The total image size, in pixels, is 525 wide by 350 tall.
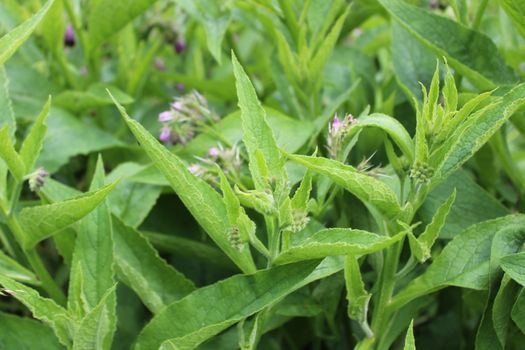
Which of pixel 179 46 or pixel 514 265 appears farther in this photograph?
pixel 179 46

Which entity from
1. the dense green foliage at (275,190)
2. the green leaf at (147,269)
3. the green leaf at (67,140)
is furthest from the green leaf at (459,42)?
the green leaf at (67,140)

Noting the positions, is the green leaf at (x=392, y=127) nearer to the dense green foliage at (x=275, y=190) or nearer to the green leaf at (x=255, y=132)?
the dense green foliage at (x=275, y=190)

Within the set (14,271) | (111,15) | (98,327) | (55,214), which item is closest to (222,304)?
(98,327)

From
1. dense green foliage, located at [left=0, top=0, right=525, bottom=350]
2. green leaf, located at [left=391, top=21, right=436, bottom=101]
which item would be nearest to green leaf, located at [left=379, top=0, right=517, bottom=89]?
dense green foliage, located at [left=0, top=0, right=525, bottom=350]

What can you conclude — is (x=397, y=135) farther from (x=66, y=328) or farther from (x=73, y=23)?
(x=73, y=23)

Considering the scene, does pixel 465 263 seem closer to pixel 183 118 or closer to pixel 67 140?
pixel 183 118

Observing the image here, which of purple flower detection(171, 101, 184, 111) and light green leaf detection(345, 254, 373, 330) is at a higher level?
purple flower detection(171, 101, 184, 111)

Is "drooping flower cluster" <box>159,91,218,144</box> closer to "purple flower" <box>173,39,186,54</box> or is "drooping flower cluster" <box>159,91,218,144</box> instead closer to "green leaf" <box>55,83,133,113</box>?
"green leaf" <box>55,83,133,113</box>
